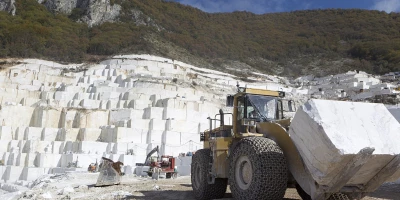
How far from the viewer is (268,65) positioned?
72812 mm

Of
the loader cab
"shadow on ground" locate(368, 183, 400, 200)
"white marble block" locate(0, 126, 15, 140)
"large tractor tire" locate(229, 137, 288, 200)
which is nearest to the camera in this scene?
"large tractor tire" locate(229, 137, 288, 200)

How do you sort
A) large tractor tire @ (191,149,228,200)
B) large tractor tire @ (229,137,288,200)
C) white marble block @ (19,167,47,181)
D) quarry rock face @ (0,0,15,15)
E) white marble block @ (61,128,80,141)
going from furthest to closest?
1. quarry rock face @ (0,0,15,15)
2. white marble block @ (61,128,80,141)
3. white marble block @ (19,167,47,181)
4. large tractor tire @ (191,149,228,200)
5. large tractor tire @ (229,137,288,200)

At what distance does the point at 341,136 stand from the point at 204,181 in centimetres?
370

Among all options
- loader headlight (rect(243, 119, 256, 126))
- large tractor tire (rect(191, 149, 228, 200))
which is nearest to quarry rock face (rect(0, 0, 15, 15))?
large tractor tire (rect(191, 149, 228, 200))

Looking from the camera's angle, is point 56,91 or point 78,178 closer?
point 78,178

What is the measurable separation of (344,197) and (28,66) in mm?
39734

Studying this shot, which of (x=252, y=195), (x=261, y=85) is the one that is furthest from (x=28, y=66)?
(x=252, y=195)

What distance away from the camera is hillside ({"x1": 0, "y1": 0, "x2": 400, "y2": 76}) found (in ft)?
185

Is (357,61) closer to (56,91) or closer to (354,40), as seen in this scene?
(354,40)

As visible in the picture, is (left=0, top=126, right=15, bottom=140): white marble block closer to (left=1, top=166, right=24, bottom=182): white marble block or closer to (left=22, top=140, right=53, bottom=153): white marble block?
(left=22, top=140, right=53, bottom=153): white marble block

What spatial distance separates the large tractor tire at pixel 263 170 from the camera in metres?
5.85

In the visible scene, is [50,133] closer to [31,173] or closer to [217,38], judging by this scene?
[31,173]

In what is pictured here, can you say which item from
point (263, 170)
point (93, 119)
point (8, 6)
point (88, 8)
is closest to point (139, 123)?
point (93, 119)

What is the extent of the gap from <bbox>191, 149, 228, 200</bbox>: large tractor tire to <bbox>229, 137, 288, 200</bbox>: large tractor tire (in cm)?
173
